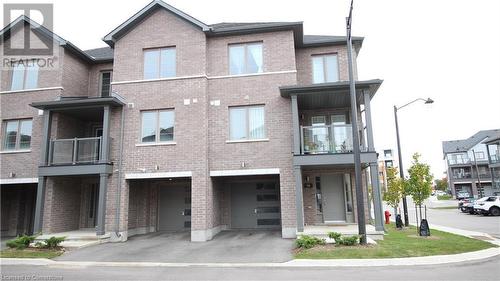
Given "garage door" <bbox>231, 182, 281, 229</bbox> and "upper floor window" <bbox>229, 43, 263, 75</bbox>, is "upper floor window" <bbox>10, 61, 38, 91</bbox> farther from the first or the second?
"garage door" <bbox>231, 182, 281, 229</bbox>

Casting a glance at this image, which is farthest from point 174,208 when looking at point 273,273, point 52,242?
→ point 273,273

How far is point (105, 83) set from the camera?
1808 cm

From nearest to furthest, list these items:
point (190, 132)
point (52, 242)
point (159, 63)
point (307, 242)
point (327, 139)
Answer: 1. point (307, 242)
2. point (52, 242)
3. point (327, 139)
4. point (190, 132)
5. point (159, 63)

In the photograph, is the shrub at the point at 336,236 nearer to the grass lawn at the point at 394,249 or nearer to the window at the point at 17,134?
the grass lawn at the point at 394,249

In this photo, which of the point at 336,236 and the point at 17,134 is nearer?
the point at 336,236

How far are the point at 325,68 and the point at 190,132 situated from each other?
7.26 metres

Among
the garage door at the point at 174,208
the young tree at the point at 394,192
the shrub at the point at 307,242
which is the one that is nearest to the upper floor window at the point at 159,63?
the garage door at the point at 174,208

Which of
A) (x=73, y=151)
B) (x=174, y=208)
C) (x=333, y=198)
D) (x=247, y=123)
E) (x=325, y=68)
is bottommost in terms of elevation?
(x=174, y=208)

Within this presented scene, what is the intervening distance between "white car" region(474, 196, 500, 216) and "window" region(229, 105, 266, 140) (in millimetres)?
22614

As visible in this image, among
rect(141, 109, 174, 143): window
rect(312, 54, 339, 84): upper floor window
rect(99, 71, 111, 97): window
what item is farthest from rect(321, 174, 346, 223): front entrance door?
rect(99, 71, 111, 97): window

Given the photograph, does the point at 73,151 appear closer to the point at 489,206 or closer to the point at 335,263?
the point at 335,263

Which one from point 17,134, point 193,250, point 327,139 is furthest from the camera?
point 17,134

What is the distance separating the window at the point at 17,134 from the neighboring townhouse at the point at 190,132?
52mm

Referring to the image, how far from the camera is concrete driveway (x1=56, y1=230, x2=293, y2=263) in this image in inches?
420
